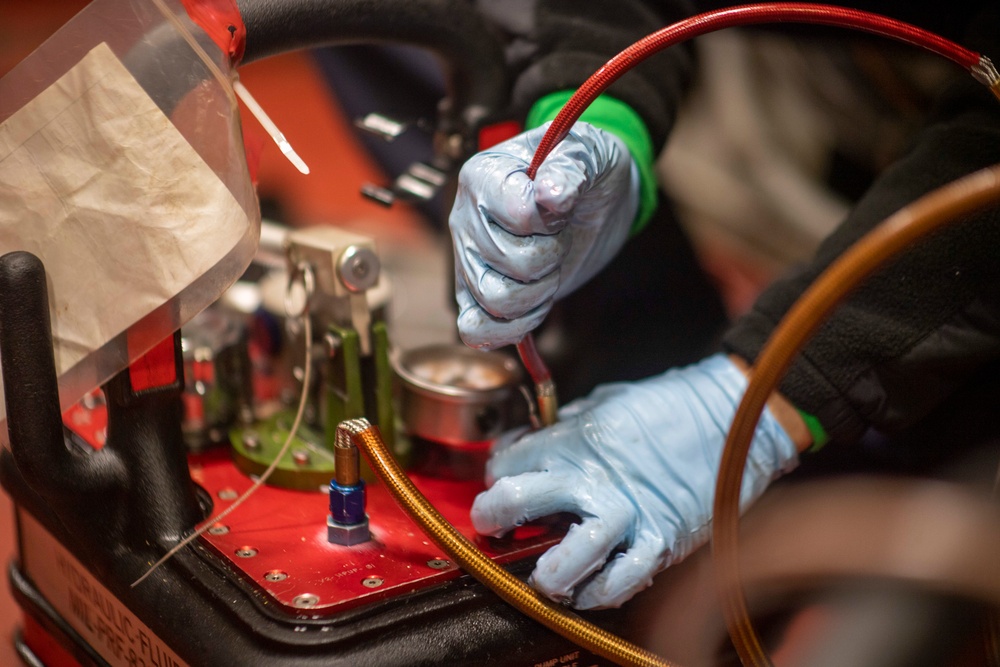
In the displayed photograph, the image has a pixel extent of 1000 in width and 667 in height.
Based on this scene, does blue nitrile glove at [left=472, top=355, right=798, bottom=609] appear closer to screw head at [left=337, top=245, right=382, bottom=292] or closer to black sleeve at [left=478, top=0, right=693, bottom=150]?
screw head at [left=337, top=245, right=382, bottom=292]

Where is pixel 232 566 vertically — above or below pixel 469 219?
below

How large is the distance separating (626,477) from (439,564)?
162mm

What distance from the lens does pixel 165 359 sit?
2.28ft

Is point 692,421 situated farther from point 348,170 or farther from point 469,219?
point 348,170

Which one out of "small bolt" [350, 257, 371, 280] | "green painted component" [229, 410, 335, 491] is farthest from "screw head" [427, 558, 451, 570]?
"small bolt" [350, 257, 371, 280]

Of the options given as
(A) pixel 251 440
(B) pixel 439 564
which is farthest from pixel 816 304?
(A) pixel 251 440

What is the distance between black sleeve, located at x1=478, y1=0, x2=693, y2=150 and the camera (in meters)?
0.94

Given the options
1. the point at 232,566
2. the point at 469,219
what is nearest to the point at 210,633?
the point at 232,566

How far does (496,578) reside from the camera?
2.14ft

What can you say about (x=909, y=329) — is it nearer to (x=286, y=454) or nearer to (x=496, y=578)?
(x=496, y=578)

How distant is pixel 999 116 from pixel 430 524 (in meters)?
0.62

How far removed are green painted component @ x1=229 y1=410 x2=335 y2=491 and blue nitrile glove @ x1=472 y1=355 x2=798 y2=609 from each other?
158 millimetres

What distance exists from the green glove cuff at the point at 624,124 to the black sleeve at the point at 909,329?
0.60ft

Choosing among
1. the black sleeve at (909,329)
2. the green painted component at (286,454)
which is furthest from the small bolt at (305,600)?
the black sleeve at (909,329)
